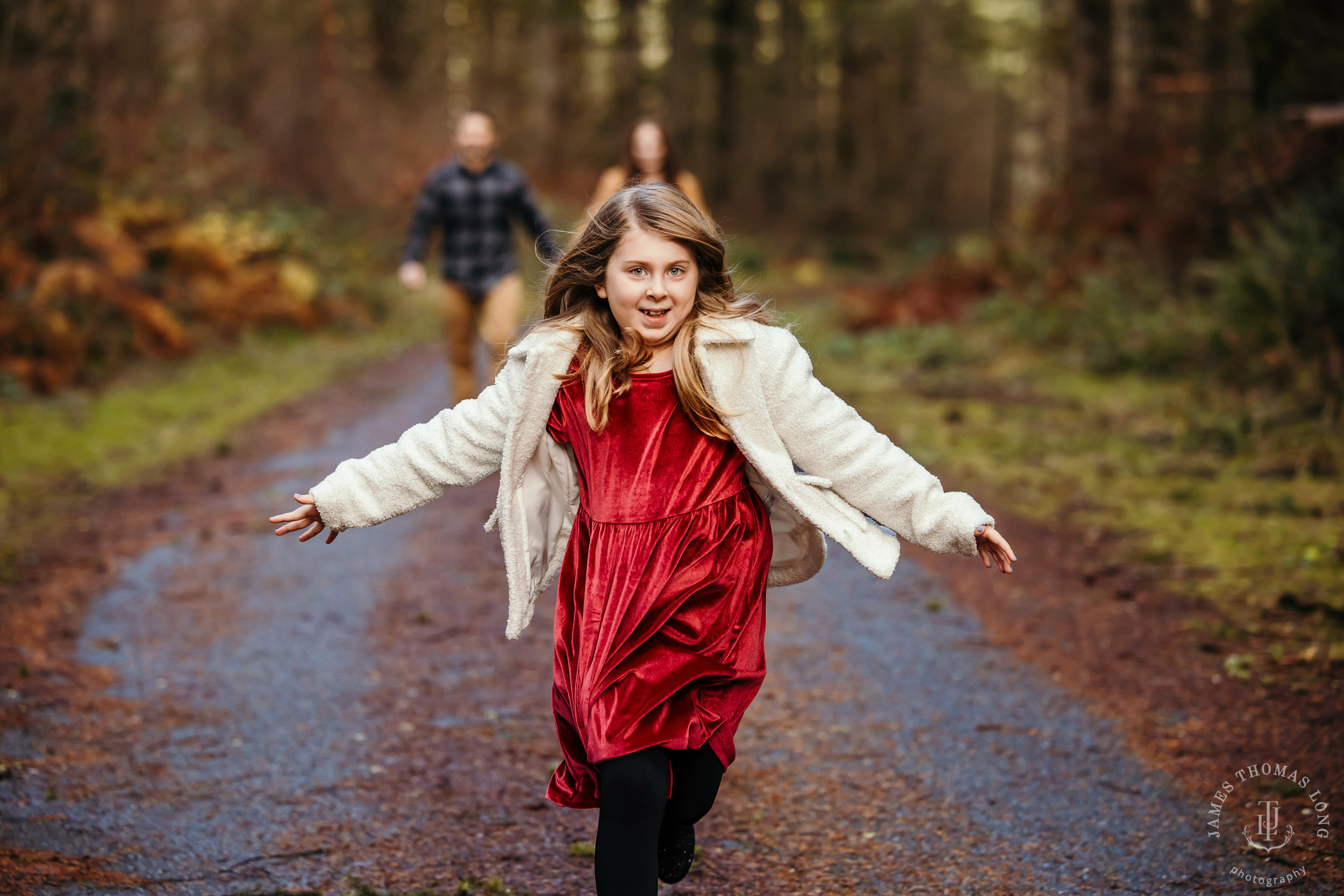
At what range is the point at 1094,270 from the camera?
13.5 metres

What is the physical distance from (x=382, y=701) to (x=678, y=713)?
222 centimetres

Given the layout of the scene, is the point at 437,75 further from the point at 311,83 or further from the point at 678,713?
the point at 678,713

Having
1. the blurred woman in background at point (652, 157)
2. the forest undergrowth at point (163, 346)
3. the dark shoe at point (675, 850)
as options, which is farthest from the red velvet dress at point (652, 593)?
the blurred woman in background at point (652, 157)

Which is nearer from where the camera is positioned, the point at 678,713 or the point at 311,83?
the point at 678,713

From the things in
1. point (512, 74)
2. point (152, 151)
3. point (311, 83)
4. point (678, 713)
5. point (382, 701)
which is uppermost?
point (512, 74)

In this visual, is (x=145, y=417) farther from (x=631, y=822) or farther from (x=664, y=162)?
(x=631, y=822)

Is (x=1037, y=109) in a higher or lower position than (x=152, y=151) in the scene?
higher

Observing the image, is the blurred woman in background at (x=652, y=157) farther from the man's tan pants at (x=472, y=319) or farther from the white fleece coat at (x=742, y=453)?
the white fleece coat at (x=742, y=453)

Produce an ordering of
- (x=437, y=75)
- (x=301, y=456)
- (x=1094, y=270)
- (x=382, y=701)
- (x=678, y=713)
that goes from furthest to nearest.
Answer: (x=437, y=75)
(x=1094, y=270)
(x=301, y=456)
(x=382, y=701)
(x=678, y=713)

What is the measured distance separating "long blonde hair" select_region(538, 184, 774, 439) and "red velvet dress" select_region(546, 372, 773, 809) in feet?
0.18

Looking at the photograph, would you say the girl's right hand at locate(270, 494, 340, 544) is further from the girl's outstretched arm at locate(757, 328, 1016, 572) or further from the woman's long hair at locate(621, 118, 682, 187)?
the woman's long hair at locate(621, 118, 682, 187)

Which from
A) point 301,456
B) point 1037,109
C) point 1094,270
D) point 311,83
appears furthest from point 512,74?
point 301,456

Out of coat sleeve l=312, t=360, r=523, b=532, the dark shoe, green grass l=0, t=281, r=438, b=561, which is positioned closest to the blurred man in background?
green grass l=0, t=281, r=438, b=561

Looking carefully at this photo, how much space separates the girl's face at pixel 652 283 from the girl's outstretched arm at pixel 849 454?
0.80 feet
